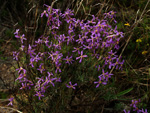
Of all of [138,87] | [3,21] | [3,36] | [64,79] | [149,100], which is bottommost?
[149,100]

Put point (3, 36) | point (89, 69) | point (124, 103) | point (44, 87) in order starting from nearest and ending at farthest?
point (44, 87) < point (89, 69) < point (124, 103) < point (3, 36)

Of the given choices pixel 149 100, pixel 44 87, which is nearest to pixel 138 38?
pixel 149 100

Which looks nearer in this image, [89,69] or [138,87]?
[89,69]

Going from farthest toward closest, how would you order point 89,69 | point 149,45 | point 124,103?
point 149,45 < point 124,103 < point 89,69

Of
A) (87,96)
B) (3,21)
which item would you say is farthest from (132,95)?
(3,21)

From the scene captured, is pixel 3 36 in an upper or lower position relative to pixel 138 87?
upper

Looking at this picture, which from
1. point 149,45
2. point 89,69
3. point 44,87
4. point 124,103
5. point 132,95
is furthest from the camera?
point 149,45

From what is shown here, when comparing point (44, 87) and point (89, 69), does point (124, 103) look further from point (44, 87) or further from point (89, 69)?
point (44, 87)

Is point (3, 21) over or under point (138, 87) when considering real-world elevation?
over

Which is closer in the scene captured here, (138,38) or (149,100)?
(149,100)

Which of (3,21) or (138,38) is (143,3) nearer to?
(138,38)
